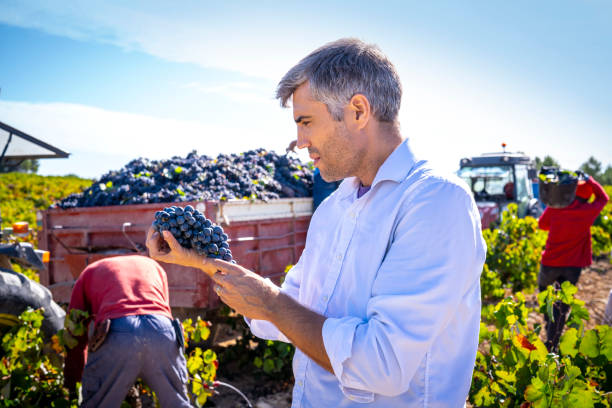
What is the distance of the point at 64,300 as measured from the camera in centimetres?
492

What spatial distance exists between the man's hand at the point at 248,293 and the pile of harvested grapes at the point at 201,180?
3216mm

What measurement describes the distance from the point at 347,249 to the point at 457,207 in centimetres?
39

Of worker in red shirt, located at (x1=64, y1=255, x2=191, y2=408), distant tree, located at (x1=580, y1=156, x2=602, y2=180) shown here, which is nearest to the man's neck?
worker in red shirt, located at (x1=64, y1=255, x2=191, y2=408)

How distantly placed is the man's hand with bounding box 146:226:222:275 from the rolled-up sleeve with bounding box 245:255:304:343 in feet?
1.02

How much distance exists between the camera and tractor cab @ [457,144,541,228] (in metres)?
9.87

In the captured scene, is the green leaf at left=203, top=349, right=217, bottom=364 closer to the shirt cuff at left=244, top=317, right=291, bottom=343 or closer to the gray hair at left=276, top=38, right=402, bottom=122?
the shirt cuff at left=244, top=317, right=291, bottom=343

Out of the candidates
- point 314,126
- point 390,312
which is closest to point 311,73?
point 314,126

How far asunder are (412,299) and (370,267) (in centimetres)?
23

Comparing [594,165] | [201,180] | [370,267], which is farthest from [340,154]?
[594,165]

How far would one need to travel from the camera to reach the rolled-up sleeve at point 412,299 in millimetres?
1181

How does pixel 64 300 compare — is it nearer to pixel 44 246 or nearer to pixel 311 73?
pixel 44 246

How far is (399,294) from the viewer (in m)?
1.20

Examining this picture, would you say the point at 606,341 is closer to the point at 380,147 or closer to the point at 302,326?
the point at 380,147

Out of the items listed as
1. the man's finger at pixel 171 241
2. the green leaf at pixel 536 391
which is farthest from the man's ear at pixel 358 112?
the green leaf at pixel 536 391
